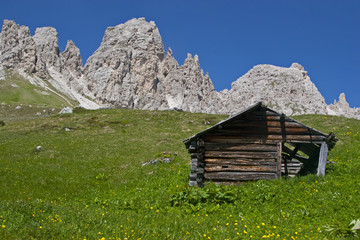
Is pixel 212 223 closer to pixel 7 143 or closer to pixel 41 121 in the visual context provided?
pixel 7 143

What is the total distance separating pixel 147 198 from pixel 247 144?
6701mm

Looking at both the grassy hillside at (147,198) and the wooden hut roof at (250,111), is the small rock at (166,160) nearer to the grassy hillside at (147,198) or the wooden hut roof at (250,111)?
the grassy hillside at (147,198)

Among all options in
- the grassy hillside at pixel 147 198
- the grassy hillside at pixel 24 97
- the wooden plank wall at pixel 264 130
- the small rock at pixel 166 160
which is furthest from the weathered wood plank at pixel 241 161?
the grassy hillside at pixel 24 97

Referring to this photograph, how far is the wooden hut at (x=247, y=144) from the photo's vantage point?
48.7 feet

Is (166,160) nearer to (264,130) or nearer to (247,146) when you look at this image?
(247,146)

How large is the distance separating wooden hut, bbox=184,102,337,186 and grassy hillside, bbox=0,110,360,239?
44.6 inches

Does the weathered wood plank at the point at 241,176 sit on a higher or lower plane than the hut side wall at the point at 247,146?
lower

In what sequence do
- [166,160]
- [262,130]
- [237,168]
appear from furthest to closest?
1. [166,160]
2. [262,130]
3. [237,168]

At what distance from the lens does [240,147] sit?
15109mm

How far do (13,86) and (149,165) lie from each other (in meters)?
174

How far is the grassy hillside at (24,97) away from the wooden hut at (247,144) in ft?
388

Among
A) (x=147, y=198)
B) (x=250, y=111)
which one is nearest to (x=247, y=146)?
(x=250, y=111)

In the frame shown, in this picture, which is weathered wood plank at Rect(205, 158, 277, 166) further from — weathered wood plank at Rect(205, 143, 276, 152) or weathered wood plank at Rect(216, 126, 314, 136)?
weathered wood plank at Rect(216, 126, 314, 136)

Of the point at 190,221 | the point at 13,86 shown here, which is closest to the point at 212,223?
the point at 190,221
